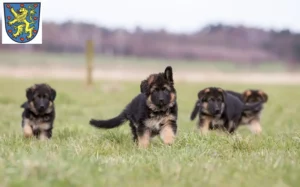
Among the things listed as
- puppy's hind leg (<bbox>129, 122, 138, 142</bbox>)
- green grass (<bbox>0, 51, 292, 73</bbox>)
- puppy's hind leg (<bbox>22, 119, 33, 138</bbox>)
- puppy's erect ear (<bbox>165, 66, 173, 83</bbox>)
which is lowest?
green grass (<bbox>0, 51, 292, 73</bbox>)

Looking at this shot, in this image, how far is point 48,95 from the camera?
337 inches

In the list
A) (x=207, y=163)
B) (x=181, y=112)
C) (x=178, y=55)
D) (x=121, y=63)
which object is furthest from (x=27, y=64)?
(x=207, y=163)

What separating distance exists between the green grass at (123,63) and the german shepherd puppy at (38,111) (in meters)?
48.5

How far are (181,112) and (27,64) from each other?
43.0 metres

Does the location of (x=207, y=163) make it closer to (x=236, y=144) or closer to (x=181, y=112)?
(x=236, y=144)

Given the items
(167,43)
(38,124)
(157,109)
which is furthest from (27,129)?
(167,43)

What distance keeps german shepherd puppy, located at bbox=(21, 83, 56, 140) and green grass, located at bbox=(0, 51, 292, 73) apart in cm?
4855

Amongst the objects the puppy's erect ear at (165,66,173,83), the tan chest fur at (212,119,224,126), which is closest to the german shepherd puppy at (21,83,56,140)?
the puppy's erect ear at (165,66,173,83)

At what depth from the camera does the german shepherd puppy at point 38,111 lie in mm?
8404

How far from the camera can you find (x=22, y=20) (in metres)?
7.33

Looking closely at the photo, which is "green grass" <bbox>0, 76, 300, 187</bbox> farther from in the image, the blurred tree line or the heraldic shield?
the blurred tree line

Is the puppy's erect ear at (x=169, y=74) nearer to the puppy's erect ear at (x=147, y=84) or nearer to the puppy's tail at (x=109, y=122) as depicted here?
the puppy's erect ear at (x=147, y=84)

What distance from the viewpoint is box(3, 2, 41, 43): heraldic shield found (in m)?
7.27

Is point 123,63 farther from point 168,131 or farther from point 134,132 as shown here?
point 168,131
